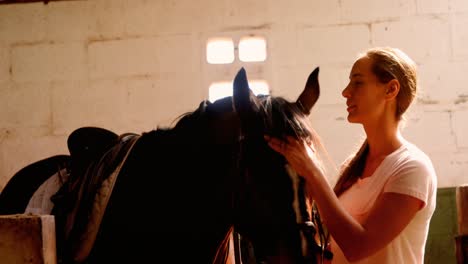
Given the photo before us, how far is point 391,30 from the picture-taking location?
3.07 metres

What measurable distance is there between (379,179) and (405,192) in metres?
0.10

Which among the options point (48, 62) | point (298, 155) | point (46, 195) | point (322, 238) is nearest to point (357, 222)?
point (322, 238)

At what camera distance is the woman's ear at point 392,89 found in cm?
133

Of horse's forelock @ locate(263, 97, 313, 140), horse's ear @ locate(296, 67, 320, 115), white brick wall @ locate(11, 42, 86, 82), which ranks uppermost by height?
white brick wall @ locate(11, 42, 86, 82)

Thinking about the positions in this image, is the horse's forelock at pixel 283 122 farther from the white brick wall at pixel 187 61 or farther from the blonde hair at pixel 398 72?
the white brick wall at pixel 187 61

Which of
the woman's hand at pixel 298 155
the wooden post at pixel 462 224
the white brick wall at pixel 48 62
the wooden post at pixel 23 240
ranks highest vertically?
the white brick wall at pixel 48 62

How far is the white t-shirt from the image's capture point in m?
1.22

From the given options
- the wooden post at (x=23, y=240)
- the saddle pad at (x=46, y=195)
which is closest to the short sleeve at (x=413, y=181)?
the wooden post at (x=23, y=240)

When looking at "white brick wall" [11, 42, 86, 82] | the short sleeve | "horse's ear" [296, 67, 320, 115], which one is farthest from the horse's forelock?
"white brick wall" [11, 42, 86, 82]

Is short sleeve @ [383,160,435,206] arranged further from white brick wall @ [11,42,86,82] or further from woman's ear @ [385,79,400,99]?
white brick wall @ [11,42,86,82]

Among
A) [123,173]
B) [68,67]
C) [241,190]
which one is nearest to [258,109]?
[241,190]

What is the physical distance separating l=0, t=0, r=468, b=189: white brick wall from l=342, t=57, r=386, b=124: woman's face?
5.55 ft

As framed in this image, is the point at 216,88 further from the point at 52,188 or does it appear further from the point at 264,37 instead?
the point at 52,188

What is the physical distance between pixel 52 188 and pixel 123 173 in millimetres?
293
